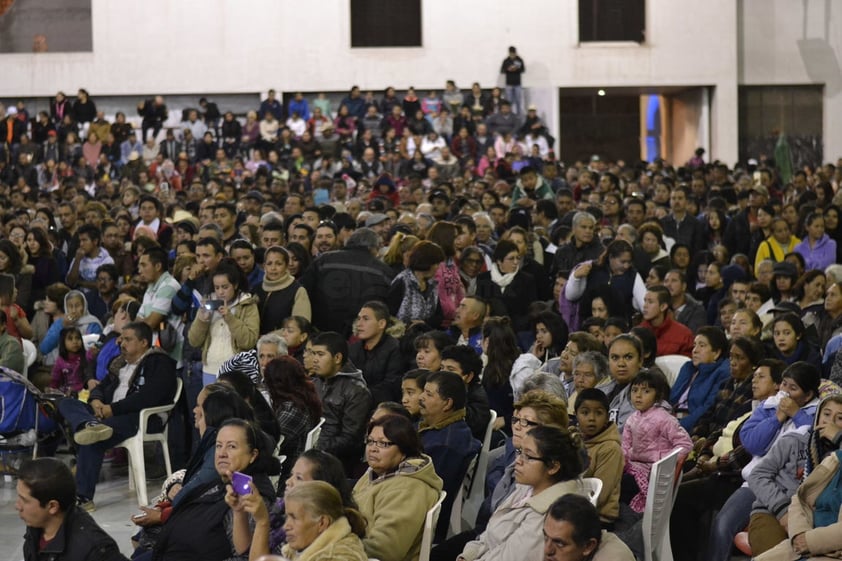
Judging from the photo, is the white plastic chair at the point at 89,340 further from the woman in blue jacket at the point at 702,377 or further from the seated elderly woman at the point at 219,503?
the seated elderly woman at the point at 219,503

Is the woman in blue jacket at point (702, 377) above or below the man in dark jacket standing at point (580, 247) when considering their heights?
below

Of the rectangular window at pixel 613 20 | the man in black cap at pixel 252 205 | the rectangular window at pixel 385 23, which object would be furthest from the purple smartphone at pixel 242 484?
the rectangular window at pixel 613 20

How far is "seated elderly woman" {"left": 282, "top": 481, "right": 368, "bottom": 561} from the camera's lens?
4.68m

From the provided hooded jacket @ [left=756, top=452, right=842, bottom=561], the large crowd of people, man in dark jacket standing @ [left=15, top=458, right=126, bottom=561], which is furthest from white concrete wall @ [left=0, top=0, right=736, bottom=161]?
man in dark jacket standing @ [left=15, top=458, right=126, bottom=561]

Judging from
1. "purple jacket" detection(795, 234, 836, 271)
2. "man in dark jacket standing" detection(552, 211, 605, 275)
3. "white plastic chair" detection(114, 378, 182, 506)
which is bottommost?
"white plastic chair" detection(114, 378, 182, 506)

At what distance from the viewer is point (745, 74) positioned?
28.7 metres

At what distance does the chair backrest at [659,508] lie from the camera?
5.90 m

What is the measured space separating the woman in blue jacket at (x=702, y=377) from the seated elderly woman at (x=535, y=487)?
8.04ft

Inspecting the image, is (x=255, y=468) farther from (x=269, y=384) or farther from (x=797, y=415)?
(x=797, y=415)

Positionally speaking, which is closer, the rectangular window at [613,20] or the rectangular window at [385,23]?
the rectangular window at [385,23]

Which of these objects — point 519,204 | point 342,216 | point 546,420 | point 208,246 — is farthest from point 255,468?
point 519,204

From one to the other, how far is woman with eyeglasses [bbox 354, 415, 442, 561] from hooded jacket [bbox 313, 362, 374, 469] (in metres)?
1.29

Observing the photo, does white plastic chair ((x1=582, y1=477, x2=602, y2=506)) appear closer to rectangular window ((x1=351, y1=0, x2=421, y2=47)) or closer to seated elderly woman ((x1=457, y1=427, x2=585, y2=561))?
seated elderly woman ((x1=457, y1=427, x2=585, y2=561))

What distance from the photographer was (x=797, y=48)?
28.6 m
